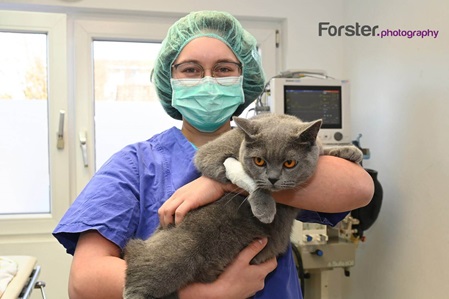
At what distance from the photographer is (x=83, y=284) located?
0.77 m

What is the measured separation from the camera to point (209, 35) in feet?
3.67

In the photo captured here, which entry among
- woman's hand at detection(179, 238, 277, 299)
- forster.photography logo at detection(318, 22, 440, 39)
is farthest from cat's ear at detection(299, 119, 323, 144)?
forster.photography logo at detection(318, 22, 440, 39)

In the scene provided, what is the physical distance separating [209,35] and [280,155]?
47 cm

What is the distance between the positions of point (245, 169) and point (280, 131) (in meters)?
0.11

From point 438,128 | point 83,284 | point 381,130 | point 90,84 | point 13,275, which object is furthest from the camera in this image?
point 90,84

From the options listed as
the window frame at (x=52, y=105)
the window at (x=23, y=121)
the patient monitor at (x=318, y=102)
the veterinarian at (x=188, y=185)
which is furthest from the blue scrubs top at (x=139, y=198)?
the window at (x=23, y=121)

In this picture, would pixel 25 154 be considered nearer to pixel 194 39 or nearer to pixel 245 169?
pixel 194 39

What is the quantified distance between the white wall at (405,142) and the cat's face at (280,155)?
111cm

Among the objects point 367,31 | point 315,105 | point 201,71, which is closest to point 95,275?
point 201,71

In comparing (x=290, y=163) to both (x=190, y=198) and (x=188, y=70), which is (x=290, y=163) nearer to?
(x=190, y=198)

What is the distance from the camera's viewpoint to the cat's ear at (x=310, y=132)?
81 cm

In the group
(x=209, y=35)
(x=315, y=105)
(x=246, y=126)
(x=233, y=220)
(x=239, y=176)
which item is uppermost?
(x=209, y=35)

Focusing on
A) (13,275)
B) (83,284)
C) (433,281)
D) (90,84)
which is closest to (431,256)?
(433,281)

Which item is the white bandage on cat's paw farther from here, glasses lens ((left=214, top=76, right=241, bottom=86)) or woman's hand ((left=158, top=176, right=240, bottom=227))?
glasses lens ((left=214, top=76, right=241, bottom=86))
